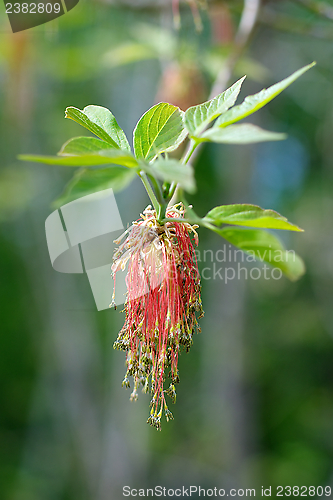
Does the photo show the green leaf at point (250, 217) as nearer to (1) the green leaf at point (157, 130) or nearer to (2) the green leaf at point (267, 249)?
(2) the green leaf at point (267, 249)

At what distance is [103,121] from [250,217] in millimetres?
311

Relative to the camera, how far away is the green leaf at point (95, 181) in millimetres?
470

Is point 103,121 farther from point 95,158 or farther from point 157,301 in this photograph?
point 157,301

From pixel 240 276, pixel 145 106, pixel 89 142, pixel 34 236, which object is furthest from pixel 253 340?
pixel 89 142

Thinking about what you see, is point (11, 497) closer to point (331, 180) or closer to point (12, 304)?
point (12, 304)

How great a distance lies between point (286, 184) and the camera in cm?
552

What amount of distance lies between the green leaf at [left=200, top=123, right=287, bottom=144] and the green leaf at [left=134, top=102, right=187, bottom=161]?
15 cm

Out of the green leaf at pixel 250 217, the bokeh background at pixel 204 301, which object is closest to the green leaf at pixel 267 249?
the green leaf at pixel 250 217

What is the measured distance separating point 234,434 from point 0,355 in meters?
4.02

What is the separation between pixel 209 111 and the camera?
0.59m

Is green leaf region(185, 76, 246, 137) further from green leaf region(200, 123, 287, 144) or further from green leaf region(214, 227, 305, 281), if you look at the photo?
green leaf region(214, 227, 305, 281)

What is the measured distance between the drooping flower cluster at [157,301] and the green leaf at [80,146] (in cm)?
23

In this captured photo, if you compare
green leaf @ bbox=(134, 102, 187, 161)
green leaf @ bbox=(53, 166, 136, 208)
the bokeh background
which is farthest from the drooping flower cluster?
the bokeh background

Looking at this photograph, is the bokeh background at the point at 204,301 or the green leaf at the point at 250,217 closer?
the green leaf at the point at 250,217
